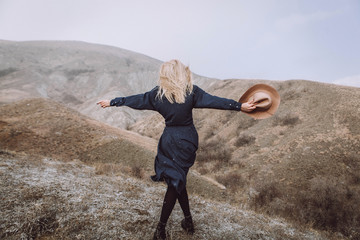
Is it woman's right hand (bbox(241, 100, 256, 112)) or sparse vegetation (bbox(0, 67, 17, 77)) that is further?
sparse vegetation (bbox(0, 67, 17, 77))

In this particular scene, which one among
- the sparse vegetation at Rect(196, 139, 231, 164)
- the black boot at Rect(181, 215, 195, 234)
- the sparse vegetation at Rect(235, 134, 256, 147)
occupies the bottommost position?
the sparse vegetation at Rect(196, 139, 231, 164)

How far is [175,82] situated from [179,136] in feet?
1.94

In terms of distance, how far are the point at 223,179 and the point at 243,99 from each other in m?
9.76

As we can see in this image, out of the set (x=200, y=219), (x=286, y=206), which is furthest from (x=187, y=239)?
(x=286, y=206)

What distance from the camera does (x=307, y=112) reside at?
1631cm

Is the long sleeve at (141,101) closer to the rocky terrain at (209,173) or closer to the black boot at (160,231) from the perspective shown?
the black boot at (160,231)

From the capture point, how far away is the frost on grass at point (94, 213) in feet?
8.70

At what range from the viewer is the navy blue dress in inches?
91.0

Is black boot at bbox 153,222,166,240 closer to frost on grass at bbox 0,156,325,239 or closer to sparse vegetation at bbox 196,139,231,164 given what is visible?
frost on grass at bbox 0,156,325,239

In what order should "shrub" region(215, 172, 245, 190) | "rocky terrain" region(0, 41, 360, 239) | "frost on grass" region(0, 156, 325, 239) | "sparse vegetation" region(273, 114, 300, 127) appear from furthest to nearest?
"sparse vegetation" region(273, 114, 300, 127) < "shrub" region(215, 172, 245, 190) < "rocky terrain" region(0, 41, 360, 239) < "frost on grass" region(0, 156, 325, 239)

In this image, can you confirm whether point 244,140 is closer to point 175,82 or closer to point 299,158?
point 299,158

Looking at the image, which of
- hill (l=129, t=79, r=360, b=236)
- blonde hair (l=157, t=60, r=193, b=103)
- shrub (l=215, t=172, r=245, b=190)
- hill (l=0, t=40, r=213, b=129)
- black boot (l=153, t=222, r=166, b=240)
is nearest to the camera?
blonde hair (l=157, t=60, r=193, b=103)

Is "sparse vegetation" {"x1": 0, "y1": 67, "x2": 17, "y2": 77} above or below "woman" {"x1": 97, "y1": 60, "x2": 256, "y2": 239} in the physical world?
below

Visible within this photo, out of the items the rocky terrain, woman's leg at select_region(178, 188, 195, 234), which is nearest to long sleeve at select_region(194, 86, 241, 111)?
woman's leg at select_region(178, 188, 195, 234)
